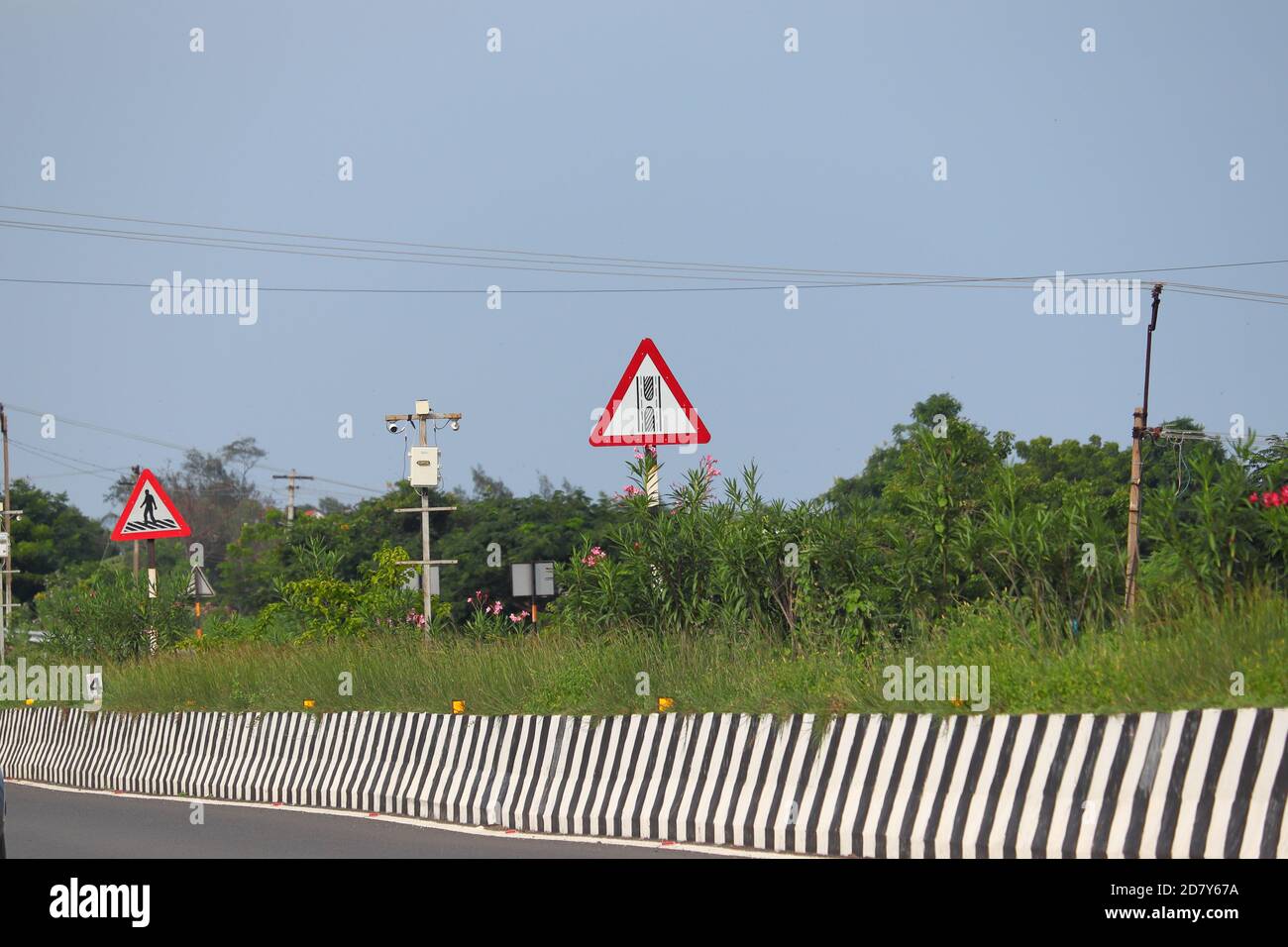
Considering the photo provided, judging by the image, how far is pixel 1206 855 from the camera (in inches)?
350

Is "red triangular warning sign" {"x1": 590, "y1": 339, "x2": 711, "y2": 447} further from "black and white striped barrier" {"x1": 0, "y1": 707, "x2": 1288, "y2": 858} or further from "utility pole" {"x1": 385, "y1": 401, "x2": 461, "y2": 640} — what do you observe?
"utility pole" {"x1": 385, "y1": 401, "x2": 461, "y2": 640}

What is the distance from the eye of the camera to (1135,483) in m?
33.5

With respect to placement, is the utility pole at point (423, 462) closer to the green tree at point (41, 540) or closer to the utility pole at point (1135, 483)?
the utility pole at point (1135, 483)

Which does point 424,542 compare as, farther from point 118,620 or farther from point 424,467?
point 118,620

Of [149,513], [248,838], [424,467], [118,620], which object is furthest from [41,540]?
[248,838]

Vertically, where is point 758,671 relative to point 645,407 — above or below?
below

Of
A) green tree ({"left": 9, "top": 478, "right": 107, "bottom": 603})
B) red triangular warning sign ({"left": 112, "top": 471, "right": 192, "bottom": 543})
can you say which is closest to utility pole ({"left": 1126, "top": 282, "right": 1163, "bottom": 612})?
red triangular warning sign ({"left": 112, "top": 471, "right": 192, "bottom": 543})

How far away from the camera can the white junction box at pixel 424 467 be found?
4131 cm

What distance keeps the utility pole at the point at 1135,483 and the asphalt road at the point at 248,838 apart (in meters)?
4.12

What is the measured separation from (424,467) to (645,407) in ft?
91.5

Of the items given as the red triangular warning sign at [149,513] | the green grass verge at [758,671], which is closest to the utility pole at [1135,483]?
the green grass verge at [758,671]

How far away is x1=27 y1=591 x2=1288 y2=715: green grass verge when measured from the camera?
10.2 meters
